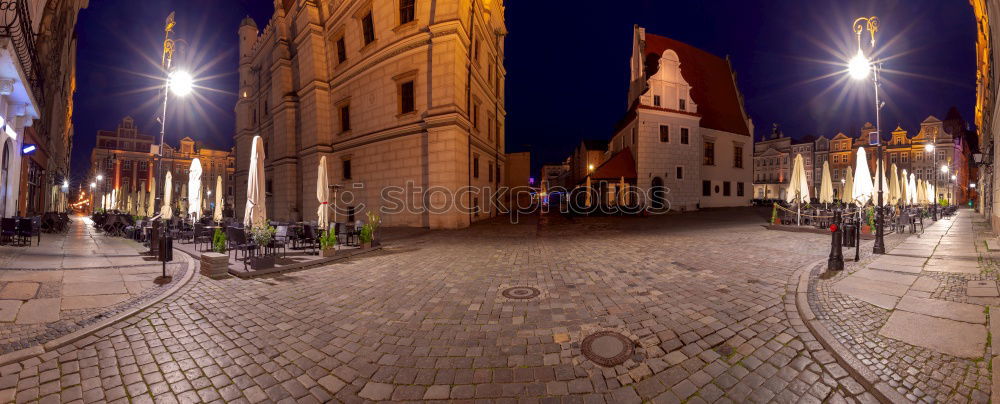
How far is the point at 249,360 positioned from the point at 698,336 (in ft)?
16.2

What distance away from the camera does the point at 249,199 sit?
31.1 ft

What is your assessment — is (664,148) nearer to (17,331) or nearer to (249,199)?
(249,199)

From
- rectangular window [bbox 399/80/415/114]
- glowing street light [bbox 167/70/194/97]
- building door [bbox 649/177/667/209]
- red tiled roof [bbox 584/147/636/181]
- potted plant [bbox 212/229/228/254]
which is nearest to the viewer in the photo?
potted plant [bbox 212/229/228/254]

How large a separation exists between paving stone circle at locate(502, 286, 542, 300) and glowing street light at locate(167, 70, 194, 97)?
1198 centimetres

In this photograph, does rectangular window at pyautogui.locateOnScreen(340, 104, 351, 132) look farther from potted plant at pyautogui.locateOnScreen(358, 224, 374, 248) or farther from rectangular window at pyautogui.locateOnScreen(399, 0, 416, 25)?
potted plant at pyautogui.locateOnScreen(358, 224, 374, 248)

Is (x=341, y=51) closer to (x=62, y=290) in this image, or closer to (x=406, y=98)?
(x=406, y=98)

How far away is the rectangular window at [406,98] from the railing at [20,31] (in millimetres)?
13176

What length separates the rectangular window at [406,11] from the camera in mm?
20406

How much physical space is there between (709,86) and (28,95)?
153 feet

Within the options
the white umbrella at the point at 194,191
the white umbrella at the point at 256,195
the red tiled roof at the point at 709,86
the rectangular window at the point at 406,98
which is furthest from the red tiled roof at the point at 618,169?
the white umbrella at the point at 194,191

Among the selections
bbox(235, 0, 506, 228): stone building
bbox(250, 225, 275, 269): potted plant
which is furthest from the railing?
bbox(235, 0, 506, 228): stone building

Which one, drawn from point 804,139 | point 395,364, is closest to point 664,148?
point 395,364

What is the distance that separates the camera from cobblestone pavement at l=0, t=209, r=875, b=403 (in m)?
3.03

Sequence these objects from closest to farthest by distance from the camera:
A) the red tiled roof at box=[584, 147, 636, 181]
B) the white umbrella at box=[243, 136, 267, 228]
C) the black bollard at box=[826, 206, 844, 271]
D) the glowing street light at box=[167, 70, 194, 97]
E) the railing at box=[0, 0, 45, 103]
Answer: the black bollard at box=[826, 206, 844, 271], the railing at box=[0, 0, 45, 103], the white umbrella at box=[243, 136, 267, 228], the glowing street light at box=[167, 70, 194, 97], the red tiled roof at box=[584, 147, 636, 181]
